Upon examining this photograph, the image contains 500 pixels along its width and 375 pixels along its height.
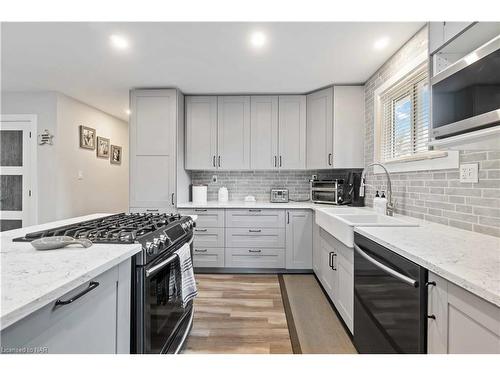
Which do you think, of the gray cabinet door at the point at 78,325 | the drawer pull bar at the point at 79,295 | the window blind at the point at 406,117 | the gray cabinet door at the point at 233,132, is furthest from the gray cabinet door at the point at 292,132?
the drawer pull bar at the point at 79,295

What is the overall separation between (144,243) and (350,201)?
2705mm

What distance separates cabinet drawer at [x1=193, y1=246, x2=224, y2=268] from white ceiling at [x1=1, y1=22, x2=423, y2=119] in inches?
83.6

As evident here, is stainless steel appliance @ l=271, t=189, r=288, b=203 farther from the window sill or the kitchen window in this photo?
the window sill

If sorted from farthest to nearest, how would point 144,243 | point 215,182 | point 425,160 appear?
point 215,182, point 425,160, point 144,243

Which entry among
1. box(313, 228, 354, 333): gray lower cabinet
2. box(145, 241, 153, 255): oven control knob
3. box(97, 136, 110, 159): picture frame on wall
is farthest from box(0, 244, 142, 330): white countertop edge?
box(97, 136, 110, 159): picture frame on wall

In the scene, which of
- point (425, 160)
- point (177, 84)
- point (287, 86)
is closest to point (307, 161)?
point (287, 86)

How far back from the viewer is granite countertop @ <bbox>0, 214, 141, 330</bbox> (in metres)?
0.61

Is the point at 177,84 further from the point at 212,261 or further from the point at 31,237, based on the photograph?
the point at 31,237

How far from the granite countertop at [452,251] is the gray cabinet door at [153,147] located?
2.56 metres

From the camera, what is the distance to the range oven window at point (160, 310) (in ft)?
3.93

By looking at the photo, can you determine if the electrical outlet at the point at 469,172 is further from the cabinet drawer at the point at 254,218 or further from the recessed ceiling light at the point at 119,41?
the recessed ceiling light at the point at 119,41

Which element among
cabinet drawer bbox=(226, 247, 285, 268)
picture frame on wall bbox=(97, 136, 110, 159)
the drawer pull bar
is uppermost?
picture frame on wall bbox=(97, 136, 110, 159)

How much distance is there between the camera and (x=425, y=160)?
1.95 metres
